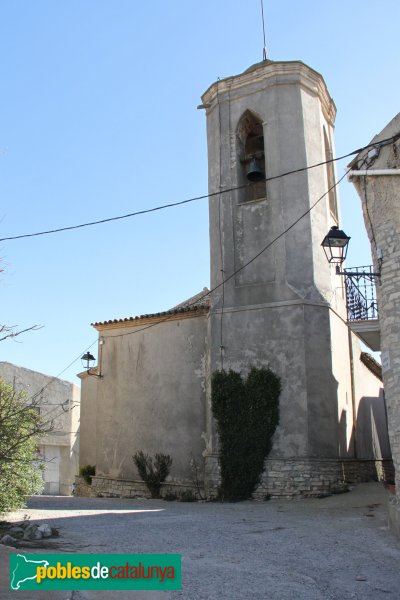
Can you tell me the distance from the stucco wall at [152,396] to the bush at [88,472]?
0.49m

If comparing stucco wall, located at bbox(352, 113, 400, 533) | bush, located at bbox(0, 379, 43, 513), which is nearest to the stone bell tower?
stucco wall, located at bbox(352, 113, 400, 533)

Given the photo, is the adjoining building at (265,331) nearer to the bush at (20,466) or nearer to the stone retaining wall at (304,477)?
the stone retaining wall at (304,477)

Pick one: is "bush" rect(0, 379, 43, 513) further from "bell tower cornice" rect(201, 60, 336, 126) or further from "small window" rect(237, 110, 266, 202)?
"bell tower cornice" rect(201, 60, 336, 126)

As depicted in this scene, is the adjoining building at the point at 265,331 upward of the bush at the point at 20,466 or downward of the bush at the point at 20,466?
upward

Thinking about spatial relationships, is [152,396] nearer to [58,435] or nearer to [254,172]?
[254,172]

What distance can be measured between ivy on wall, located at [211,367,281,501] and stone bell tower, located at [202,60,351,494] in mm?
257

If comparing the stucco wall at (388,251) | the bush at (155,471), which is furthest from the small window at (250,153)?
the bush at (155,471)

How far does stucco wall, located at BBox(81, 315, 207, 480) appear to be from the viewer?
1673 centimetres

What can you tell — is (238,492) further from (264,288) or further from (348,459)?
(264,288)

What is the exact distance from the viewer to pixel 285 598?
17.9ft

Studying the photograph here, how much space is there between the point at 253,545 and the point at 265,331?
799 centimetres

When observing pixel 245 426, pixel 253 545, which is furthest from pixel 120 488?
pixel 253 545

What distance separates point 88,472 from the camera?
19.4 meters

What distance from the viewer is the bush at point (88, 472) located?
1917 centimetres
